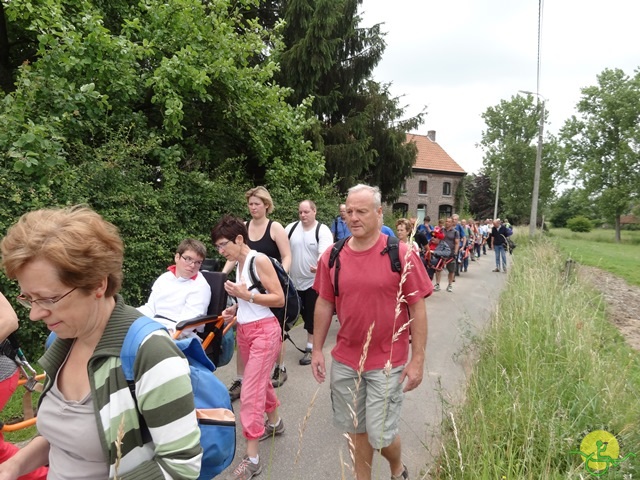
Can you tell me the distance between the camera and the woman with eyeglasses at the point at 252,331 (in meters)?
2.86

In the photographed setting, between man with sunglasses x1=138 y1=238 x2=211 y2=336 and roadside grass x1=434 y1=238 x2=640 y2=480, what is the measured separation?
212cm

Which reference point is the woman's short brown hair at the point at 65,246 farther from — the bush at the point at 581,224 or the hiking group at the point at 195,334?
the bush at the point at 581,224

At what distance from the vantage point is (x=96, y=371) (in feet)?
3.92

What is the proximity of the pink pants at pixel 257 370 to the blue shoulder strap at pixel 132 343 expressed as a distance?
182 cm

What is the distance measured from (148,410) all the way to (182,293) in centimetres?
213

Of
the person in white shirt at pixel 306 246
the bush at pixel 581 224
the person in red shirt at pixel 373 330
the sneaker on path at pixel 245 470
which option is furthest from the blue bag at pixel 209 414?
the bush at pixel 581 224

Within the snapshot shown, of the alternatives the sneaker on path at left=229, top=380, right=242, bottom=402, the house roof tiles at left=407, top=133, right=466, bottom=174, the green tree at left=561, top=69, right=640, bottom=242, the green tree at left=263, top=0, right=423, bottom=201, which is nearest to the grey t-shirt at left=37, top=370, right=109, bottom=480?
the sneaker on path at left=229, top=380, right=242, bottom=402

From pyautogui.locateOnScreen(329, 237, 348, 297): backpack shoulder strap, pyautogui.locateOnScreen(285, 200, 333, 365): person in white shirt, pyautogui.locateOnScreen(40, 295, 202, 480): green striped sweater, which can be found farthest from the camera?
pyautogui.locateOnScreen(285, 200, 333, 365): person in white shirt

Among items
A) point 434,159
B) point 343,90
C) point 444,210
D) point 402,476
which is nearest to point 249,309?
point 402,476

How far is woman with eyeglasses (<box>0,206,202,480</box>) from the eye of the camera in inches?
46.1

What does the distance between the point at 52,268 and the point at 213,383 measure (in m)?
0.68

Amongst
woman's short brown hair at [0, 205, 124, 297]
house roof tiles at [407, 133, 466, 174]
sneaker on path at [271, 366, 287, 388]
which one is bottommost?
sneaker on path at [271, 366, 287, 388]

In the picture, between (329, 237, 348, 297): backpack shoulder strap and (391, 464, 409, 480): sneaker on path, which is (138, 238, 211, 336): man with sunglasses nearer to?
(329, 237, 348, 297): backpack shoulder strap

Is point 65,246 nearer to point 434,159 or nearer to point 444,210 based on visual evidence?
point 444,210
